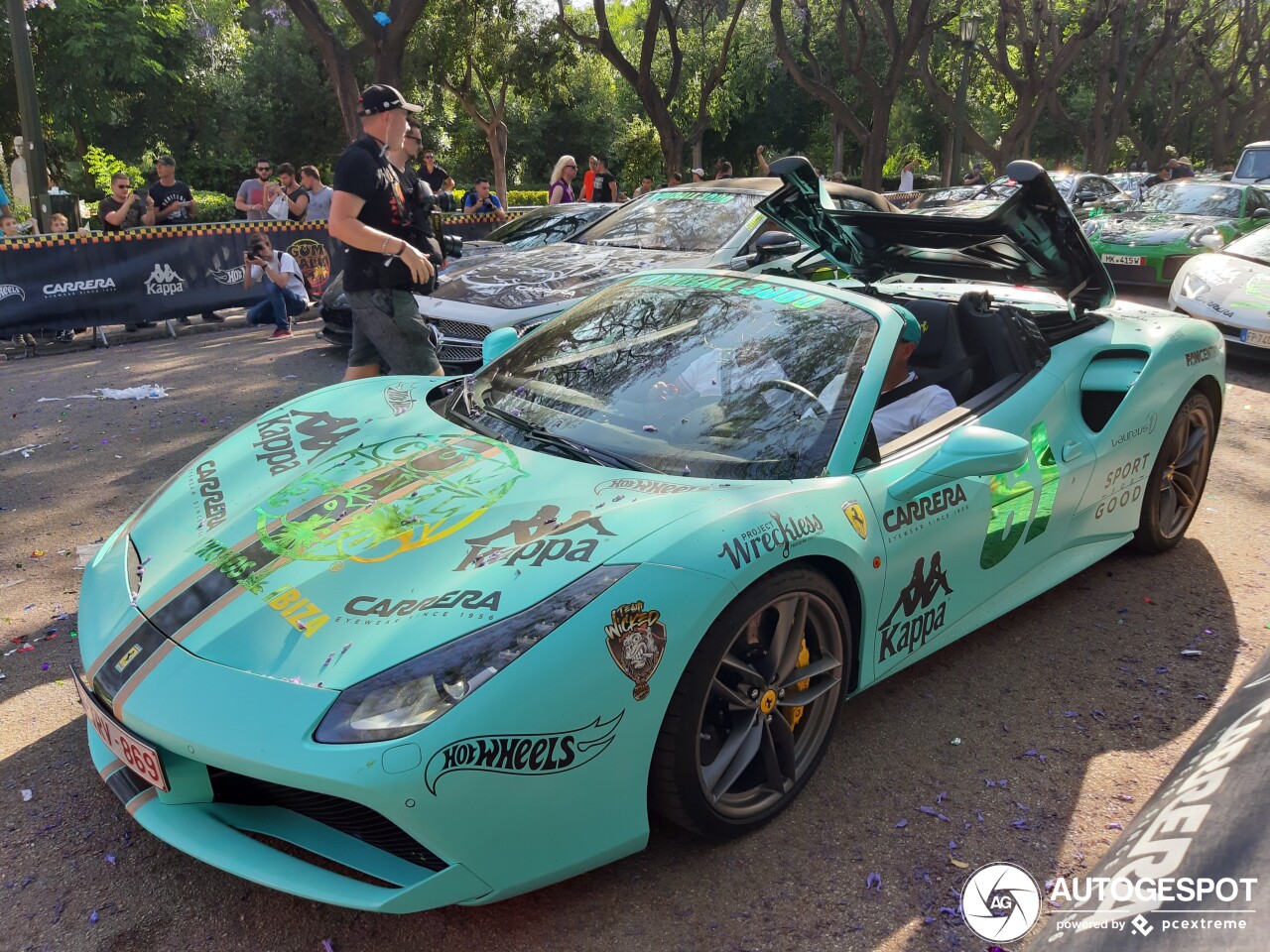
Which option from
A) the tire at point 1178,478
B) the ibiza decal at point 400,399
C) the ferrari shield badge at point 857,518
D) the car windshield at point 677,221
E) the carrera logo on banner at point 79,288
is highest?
the car windshield at point 677,221

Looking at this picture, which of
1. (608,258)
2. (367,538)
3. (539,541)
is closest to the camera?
(539,541)

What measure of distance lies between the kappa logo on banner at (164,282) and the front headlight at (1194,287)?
31.8 feet

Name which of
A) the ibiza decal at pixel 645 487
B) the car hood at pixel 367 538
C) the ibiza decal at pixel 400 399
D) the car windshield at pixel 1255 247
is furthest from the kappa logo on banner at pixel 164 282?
the car windshield at pixel 1255 247

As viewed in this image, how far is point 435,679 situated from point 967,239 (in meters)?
3.08

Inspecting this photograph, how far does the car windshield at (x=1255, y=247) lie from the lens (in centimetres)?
875

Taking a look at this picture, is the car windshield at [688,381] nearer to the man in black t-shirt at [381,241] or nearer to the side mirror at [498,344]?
the side mirror at [498,344]

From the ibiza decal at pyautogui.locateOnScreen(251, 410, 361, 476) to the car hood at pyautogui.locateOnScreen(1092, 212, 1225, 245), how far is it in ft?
37.6

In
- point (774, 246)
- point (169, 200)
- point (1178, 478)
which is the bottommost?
point (1178, 478)

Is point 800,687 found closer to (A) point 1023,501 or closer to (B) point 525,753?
(B) point 525,753

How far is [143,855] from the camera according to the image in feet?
8.13

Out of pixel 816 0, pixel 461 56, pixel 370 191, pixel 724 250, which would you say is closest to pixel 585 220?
pixel 724 250

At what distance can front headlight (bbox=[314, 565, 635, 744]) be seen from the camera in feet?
6.47

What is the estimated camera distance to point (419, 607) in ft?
7.27

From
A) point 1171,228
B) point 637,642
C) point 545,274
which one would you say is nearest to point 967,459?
point 637,642
